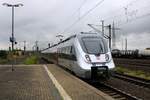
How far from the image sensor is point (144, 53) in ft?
231

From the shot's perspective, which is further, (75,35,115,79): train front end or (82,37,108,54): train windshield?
(82,37,108,54): train windshield

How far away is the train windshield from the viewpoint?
68.1ft

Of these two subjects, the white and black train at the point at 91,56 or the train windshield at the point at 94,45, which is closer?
the white and black train at the point at 91,56

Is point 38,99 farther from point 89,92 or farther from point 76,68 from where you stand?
point 76,68

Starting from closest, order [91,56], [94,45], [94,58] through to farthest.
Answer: [94,58] < [91,56] < [94,45]

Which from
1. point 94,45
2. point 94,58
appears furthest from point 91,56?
point 94,45

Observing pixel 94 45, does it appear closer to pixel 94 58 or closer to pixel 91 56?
pixel 91 56

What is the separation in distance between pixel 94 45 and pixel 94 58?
43.1 inches

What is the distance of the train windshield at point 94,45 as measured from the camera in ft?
68.1

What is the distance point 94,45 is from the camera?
21.1 m

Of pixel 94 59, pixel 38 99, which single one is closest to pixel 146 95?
pixel 94 59

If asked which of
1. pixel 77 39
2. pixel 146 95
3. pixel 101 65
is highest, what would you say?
pixel 77 39

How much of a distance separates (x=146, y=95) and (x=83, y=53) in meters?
5.41

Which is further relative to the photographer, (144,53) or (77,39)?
(144,53)
